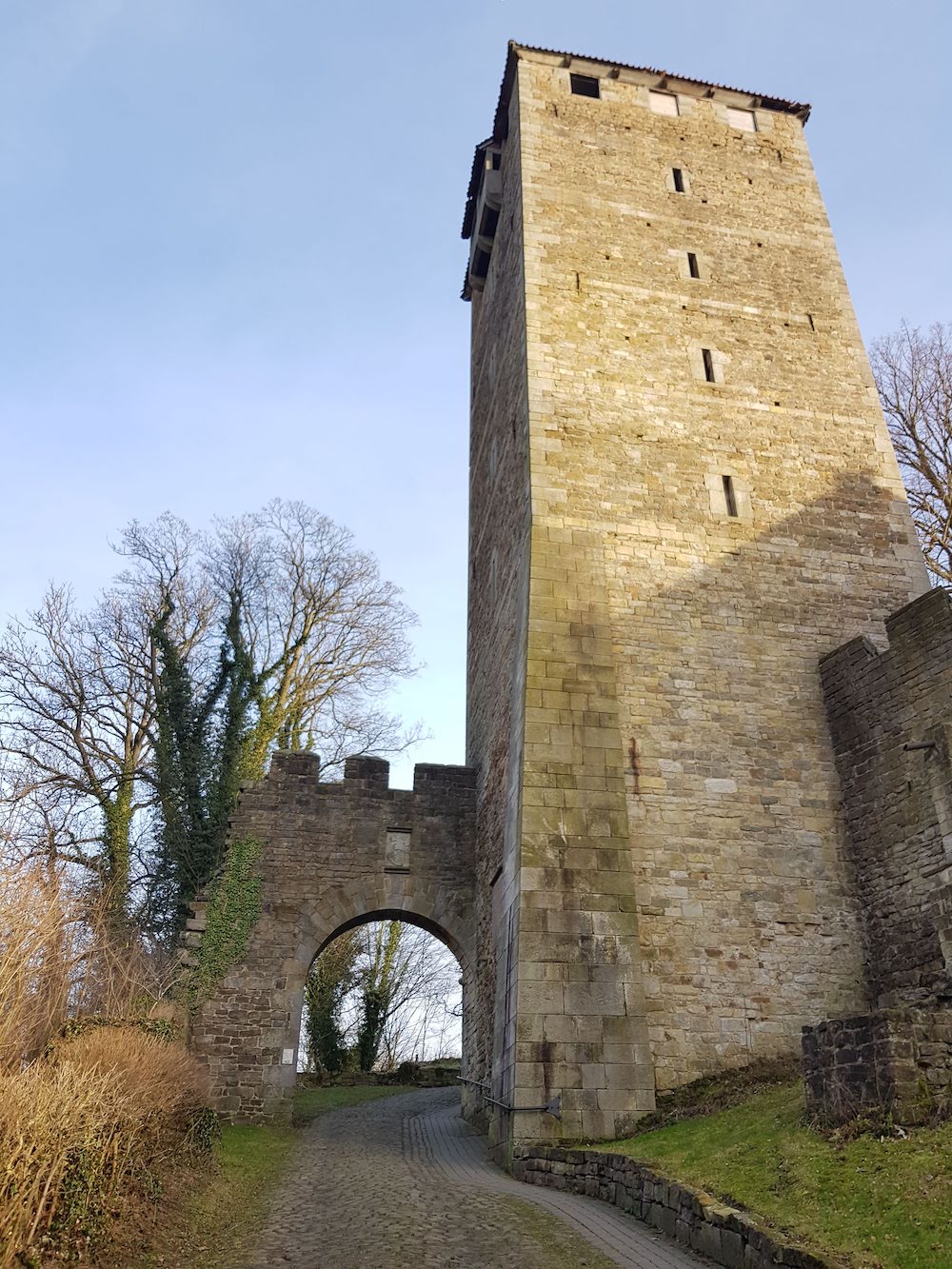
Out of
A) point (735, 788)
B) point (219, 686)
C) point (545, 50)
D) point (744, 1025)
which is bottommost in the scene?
point (744, 1025)

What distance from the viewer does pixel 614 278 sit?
45.0ft

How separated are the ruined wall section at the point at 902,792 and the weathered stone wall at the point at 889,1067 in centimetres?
230

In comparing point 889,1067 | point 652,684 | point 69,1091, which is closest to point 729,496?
point 652,684

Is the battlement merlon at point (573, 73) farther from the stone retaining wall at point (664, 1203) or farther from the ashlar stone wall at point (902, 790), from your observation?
the stone retaining wall at point (664, 1203)

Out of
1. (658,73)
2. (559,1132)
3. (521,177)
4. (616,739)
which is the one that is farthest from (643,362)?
(559,1132)

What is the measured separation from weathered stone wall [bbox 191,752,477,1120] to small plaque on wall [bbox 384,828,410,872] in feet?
0.04

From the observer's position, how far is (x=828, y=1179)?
5289 mm

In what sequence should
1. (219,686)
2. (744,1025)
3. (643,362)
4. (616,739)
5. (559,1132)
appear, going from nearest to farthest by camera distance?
1. (559,1132)
2. (744,1025)
3. (616,739)
4. (643,362)
5. (219,686)

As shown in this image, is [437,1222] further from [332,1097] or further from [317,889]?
[332,1097]

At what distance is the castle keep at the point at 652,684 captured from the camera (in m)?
8.85

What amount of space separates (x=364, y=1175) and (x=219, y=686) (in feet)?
31.3

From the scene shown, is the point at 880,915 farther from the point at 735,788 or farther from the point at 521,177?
the point at 521,177

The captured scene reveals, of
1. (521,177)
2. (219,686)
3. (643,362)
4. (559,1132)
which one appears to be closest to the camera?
(559,1132)

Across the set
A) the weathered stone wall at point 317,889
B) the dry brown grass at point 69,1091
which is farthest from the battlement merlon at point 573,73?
the dry brown grass at point 69,1091
